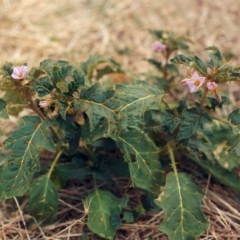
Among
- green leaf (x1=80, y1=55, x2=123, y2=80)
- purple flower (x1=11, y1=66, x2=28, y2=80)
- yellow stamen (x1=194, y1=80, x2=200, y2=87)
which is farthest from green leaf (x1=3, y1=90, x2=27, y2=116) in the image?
yellow stamen (x1=194, y1=80, x2=200, y2=87)

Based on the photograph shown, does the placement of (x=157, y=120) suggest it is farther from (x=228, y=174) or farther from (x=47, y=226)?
(x=47, y=226)

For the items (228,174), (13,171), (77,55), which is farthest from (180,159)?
(77,55)

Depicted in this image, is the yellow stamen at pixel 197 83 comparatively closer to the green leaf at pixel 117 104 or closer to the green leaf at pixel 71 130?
the green leaf at pixel 117 104

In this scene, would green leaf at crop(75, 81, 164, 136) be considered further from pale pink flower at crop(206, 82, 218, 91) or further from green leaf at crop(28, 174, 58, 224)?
green leaf at crop(28, 174, 58, 224)

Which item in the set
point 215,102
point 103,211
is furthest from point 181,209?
point 215,102

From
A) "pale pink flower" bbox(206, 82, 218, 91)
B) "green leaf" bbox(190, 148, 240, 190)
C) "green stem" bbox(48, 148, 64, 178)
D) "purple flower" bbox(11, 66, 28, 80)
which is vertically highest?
"purple flower" bbox(11, 66, 28, 80)

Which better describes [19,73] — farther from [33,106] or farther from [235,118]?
[235,118]
